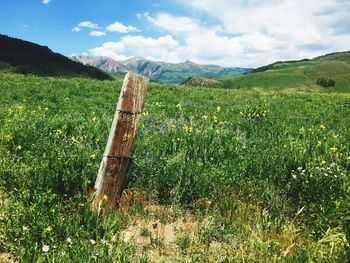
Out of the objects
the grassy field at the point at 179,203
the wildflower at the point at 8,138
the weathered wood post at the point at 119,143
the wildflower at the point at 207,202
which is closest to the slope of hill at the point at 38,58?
the wildflower at the point at 8,138

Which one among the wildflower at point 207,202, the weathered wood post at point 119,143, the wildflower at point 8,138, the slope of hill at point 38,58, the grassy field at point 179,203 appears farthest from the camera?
the slope of hill at point 38,58

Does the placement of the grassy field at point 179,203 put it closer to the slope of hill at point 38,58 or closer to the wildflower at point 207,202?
the wildflower at point 207,202

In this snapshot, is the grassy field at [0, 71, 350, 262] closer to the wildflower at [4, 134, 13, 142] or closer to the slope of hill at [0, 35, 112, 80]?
the wildflower at [4, 134, 13, 142]

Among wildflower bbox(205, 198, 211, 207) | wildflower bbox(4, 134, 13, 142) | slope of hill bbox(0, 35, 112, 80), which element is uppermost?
slope of hill bbox(0, 35, 112, 80)

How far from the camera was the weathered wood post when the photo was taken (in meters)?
4.77

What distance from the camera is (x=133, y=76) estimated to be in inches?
191

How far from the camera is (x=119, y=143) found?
4816 millimetres

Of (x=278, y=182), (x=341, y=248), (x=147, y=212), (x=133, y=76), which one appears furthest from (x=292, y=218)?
(x=133, y=76)

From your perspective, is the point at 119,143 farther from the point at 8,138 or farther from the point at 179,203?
the point at 8,138

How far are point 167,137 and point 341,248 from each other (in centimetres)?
422

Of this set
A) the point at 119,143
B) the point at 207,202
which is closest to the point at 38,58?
the point at 119,143

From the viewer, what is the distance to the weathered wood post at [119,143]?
15.6ft

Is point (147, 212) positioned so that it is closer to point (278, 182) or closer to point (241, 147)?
point (278, 182)

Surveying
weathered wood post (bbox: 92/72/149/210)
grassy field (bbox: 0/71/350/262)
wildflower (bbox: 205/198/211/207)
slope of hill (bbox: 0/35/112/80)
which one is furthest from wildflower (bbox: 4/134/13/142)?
slope of hill (bbox: 0/35/112/80)
